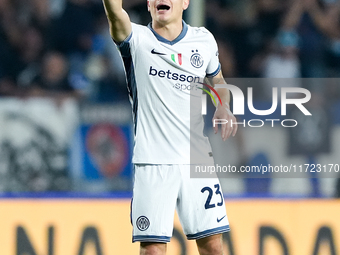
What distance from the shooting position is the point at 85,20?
7031 mm

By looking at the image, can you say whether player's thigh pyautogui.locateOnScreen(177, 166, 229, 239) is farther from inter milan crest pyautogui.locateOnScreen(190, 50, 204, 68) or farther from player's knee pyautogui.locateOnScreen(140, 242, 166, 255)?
inter milan crest pyautogui.locateOnScreen(190, 50, 204, 68)

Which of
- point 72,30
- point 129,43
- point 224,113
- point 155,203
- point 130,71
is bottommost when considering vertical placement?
point 155,203

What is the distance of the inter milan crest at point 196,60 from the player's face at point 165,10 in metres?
0.22

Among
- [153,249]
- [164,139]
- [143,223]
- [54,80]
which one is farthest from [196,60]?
[54,80]

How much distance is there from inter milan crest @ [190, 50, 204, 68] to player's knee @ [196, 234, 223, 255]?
3.17 ft

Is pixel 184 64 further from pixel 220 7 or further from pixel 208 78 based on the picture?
pixel 220 7

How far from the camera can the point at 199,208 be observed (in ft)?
11.3

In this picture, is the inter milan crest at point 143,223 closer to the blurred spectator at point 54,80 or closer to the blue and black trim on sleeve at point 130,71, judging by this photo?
the blue and black trim on sleeve at point 130,71

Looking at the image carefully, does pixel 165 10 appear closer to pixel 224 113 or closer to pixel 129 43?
pixel 129 43

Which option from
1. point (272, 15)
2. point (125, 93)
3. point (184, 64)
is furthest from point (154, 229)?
point (272, 15)

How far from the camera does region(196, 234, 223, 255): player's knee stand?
3504 mm

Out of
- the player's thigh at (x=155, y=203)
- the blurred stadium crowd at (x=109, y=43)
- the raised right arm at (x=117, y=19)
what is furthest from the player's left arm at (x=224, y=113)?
the blurred stadium crowd at (x=109, y=43)

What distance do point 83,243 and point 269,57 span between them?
342cm

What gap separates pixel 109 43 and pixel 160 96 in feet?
12.2
